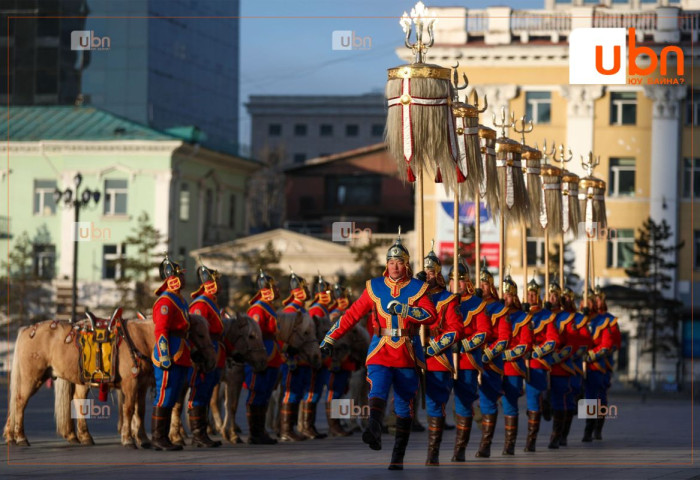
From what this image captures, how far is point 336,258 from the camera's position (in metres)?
54.5

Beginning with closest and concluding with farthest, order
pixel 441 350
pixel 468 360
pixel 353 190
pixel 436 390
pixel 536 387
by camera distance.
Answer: pixel 441 350
pixel 436 390
pixel 468 360
pixel 536 387
pixel 353 190

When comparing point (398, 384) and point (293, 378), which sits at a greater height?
point (398, 384)

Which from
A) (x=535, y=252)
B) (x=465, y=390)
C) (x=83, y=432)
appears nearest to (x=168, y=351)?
(x=83, y=432)

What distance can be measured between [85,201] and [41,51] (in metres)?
37.1

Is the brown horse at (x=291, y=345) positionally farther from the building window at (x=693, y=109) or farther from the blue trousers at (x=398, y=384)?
the building window at (x=693, y=109)

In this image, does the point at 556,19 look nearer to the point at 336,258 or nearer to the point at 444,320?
the point at 336,258

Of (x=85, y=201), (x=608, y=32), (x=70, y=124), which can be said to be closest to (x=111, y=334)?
(x=608, y=32)

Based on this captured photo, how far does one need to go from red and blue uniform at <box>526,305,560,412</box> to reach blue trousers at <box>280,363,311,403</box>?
10.5 ft

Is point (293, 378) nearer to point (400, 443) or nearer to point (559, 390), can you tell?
point (559, 390)

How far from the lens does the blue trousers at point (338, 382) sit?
20.9 meters

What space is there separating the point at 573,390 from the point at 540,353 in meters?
1.41

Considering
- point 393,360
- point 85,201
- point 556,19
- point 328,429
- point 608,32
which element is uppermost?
point 556,19

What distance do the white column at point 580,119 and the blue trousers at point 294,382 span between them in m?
29.5

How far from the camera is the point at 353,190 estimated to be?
219 ft
